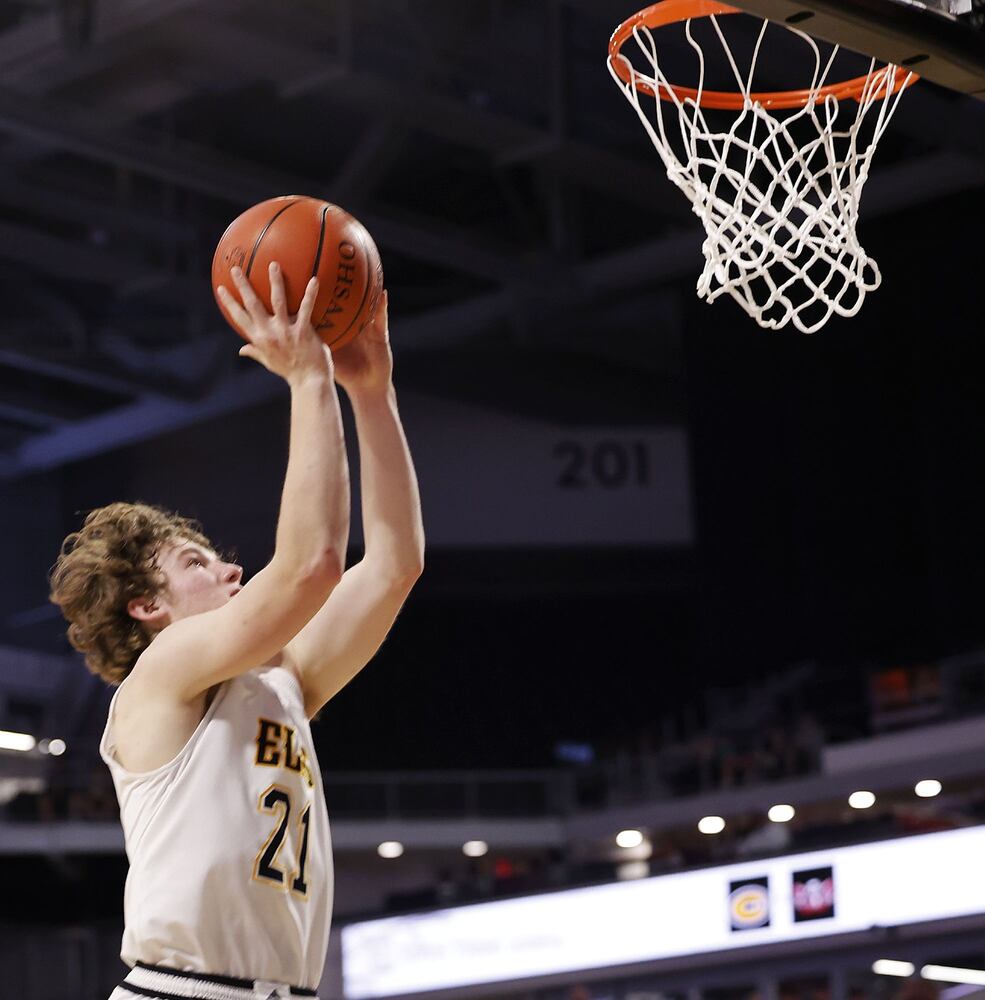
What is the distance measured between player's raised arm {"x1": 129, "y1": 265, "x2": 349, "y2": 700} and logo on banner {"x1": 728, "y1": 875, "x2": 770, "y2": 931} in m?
12.0

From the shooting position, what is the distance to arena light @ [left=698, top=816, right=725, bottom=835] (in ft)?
61.0

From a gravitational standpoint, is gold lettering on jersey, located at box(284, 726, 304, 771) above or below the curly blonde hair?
below

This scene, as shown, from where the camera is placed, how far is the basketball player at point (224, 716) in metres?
2.61

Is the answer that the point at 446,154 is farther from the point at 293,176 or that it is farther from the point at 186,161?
the point at 186,161

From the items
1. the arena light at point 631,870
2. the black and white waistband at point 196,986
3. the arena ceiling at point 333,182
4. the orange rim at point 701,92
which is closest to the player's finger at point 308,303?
the black and white waistband at point 196,986

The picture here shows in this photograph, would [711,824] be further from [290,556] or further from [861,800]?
[290,556]

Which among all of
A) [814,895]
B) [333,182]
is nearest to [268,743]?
[814,895]

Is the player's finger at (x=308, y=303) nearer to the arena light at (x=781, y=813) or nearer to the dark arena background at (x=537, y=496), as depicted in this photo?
the dark arena background at (x=537, y=496)

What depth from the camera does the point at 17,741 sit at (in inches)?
874

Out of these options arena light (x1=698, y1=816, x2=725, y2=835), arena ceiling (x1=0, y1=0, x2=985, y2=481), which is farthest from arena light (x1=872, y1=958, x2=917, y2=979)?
arena ceiling (x1=0, y1=0, x2=985, y2=481)

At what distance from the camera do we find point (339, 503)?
2633 mm

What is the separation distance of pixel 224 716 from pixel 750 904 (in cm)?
1203

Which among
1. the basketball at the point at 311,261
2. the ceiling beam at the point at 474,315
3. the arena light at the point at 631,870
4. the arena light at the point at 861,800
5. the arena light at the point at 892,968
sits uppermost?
the ceiling beam at the point at 474,315

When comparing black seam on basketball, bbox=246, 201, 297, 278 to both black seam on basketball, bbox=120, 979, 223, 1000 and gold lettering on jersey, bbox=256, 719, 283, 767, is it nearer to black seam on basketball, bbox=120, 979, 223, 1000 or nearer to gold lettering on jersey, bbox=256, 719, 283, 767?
gold lettering on jersey, bbox=256, 719, 283, 767
